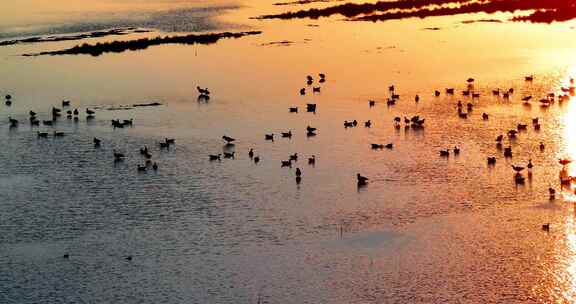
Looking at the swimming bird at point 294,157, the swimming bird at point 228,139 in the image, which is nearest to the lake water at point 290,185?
the swimming bird at point 294,157

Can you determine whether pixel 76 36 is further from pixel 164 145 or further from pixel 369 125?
pixel 369 125

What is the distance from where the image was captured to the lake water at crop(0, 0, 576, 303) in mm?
37219

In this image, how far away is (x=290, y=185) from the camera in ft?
159

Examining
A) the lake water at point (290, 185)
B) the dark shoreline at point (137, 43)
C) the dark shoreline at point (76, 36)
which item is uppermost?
the dark shoreline at point (76, 36)

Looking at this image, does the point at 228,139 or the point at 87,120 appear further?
the point at 87,120

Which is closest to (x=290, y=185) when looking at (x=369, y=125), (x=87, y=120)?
(x=369, y=125)

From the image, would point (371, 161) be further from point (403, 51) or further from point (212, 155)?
point (403, 51)

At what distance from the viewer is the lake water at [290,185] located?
122 feet

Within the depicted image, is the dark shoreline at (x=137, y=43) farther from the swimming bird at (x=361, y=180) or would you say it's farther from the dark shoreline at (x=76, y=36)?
the swimming bird at (x=361, y=180)

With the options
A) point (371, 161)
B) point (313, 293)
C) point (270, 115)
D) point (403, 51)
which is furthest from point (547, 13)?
point (313, 293)

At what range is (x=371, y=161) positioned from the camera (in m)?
51.2

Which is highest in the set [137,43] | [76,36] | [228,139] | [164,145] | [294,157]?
[76,36]

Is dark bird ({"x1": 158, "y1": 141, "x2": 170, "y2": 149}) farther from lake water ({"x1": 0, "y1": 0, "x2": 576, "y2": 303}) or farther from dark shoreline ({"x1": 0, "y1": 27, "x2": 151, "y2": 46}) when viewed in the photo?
dark shoreline ({"x1": 0, "y1": 27, "x2": 151, "y2": 46})

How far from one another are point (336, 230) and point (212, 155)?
1277 centimetres
